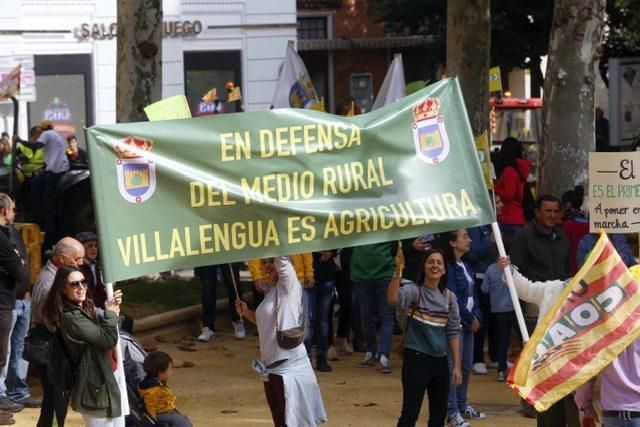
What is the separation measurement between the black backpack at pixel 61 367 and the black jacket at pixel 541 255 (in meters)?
4.52

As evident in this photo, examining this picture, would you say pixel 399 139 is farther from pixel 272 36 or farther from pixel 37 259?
pixel 272 36

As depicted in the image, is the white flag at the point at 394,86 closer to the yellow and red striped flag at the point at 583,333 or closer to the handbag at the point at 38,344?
the handbag at the point at 38,344

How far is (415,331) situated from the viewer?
33.0 ft

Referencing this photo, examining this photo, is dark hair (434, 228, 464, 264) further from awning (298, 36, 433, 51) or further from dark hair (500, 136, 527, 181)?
awning (298, 36, 433, 51)

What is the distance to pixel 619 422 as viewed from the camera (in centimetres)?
811

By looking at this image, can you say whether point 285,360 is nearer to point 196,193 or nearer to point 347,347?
point 196,193

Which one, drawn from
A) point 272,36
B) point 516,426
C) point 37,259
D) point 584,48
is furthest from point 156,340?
point 272,36

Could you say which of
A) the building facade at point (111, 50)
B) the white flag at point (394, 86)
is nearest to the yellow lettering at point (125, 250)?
the white flag at point (394, 86)

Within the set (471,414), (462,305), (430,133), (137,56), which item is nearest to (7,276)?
(462,305)

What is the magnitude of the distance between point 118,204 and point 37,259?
18.1ft

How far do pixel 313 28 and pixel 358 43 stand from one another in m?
1.80

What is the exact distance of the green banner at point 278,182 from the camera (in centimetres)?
831

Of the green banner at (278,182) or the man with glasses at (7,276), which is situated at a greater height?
the green banner at (278,182)

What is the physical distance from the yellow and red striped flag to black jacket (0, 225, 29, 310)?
15.1 feet
